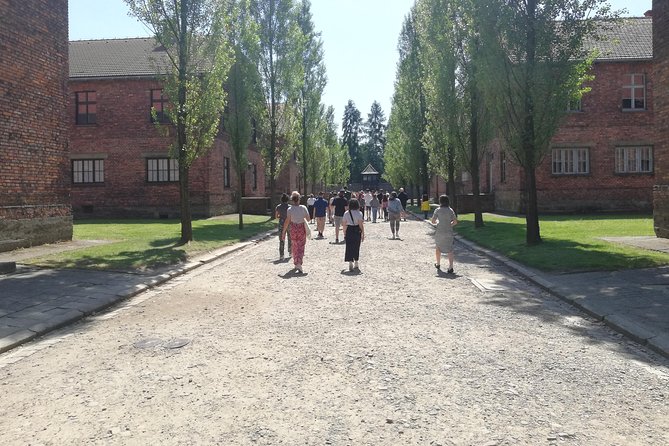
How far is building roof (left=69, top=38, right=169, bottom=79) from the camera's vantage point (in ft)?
105

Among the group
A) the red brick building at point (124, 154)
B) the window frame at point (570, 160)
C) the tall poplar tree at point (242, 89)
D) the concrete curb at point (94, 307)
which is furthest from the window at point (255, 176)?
the concrete curb at point (94, 307)

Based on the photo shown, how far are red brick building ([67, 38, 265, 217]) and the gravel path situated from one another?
23.7 meters

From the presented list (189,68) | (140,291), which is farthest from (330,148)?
(140,291)

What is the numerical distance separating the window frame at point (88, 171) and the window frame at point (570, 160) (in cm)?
2530

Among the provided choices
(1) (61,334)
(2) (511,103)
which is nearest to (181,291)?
(1) (61,334)

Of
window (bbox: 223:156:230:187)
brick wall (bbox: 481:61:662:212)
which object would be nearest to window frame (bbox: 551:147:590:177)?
brick wall (bbox: 481:61:662:212)

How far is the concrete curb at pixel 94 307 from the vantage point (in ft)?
21.1

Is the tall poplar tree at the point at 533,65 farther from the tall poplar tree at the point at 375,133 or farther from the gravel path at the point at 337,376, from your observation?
the tall poplar tree at the point at 375,133

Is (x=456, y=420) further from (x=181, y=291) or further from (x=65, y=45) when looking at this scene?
(x=65, y=45)

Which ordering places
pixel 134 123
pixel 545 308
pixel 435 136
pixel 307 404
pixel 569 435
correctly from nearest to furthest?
pixel 569 435 → pixel 307 404 → pixel 545 308 → pixel 435 136 → pixel 134 123

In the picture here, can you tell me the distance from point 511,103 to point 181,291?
34.4 feet

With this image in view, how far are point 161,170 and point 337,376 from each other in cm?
2898

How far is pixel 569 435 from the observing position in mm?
3707

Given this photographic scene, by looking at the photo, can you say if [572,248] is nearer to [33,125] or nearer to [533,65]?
[533,65]
